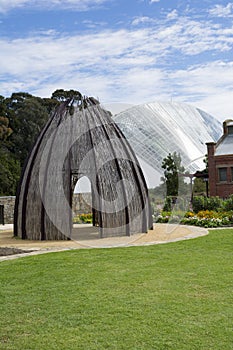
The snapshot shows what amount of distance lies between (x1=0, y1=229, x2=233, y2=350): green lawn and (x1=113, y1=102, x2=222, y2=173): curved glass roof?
15311 millimetres

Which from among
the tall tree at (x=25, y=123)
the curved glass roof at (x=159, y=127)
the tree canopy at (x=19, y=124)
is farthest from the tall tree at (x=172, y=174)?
the tall tree at (x=25, y=123)

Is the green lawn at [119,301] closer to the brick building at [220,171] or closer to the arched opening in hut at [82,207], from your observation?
the arched opening in hut at [82,207]

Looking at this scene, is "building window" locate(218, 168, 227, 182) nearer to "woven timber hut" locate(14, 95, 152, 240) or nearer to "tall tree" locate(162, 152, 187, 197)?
"tall tree" locate(162, 152, 187, 197)

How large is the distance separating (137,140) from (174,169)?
4.61 metres

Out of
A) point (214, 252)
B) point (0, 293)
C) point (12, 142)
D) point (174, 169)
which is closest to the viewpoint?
point (0, 293)

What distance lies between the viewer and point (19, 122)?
44.3m

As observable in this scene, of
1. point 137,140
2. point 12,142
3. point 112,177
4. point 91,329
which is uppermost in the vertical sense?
point 12,142

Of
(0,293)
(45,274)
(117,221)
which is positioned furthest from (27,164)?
(0,293)

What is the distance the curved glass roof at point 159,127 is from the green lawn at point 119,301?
50.2 ft

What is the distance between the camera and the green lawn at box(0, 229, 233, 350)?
5.21m

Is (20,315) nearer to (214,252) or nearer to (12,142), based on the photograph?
(214,252)

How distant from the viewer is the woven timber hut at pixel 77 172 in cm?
1405

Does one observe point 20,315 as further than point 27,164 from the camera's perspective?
No

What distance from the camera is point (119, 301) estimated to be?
22.0ft
